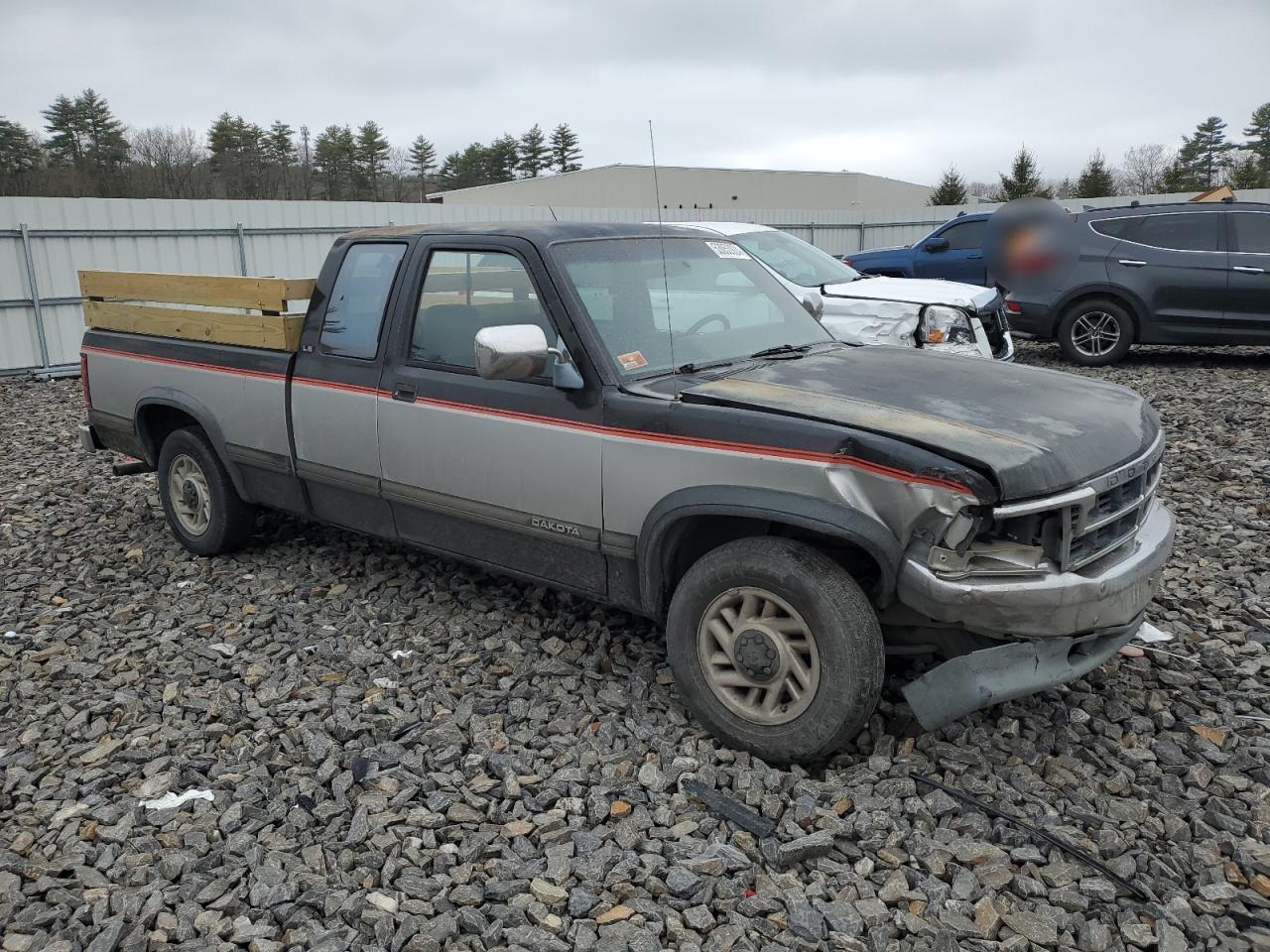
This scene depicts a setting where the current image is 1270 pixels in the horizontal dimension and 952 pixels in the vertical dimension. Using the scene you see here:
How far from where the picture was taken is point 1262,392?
31.8 ft

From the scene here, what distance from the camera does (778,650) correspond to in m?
3.38

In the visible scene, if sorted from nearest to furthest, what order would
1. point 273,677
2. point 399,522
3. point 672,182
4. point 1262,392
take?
point 273,677
point 399,522
point 1262,392
point 672,182

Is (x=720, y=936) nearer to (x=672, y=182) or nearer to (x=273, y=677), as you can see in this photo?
(x=273, y=677)

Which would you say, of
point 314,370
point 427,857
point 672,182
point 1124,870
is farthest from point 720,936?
point 672,182

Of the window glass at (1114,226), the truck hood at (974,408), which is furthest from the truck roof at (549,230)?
the window glass at (1114,226)

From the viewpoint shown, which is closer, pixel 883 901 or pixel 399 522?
pixel 883 901

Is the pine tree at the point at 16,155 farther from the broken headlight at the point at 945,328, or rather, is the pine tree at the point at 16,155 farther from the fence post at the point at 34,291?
the broken headlight at the point at 945,328

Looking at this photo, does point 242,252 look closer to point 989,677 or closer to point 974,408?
point 974,408

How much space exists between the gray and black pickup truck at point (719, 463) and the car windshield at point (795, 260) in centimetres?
501

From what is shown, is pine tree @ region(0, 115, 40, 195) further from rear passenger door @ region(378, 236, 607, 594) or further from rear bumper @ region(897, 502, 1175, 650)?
rear bumper @ region(897, 502, 1175, 650)

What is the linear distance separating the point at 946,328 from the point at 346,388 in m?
5.81

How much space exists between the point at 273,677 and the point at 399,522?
0.89 m

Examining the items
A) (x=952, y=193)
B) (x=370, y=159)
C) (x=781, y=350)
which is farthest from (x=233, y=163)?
(x=781, y=350)

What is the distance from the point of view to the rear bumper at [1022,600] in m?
3.07
